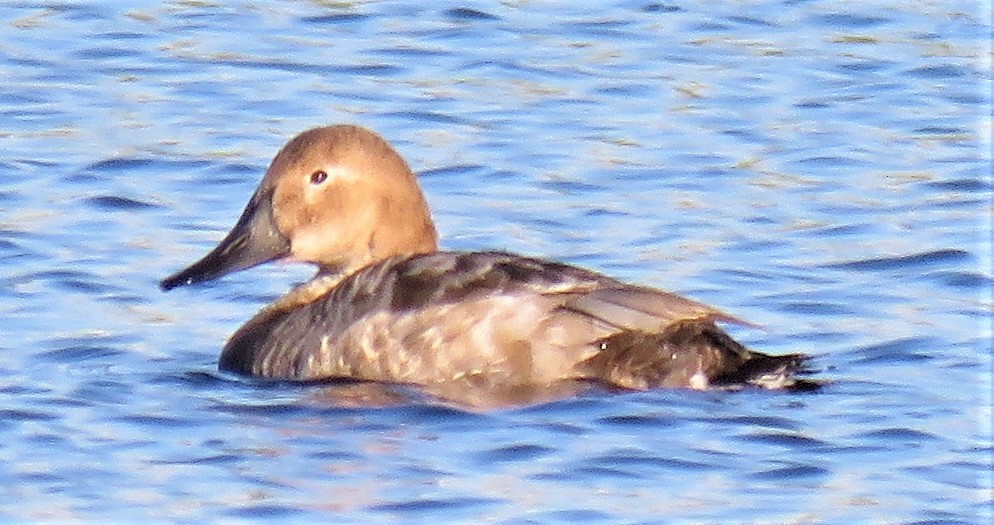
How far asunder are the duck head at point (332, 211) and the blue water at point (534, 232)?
36 cm

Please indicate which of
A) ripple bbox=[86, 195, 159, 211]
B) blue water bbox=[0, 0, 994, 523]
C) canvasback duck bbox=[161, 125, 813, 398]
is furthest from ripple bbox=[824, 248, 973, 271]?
ripple bbox=[86, 195, 159, 211]

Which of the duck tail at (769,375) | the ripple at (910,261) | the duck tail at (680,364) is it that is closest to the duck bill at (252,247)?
the duck tail at (680,364)

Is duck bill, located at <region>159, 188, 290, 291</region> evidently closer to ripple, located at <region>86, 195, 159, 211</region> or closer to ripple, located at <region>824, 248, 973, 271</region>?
ripple, located at <region>86, 195, 159, 211</region>

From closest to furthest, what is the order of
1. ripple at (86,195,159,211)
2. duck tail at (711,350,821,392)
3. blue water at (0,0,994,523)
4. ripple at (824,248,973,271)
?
blue water at (0,0,994,523), duck tail at (711,350,821,392), ripple at (824,248,973,271), ripple at (86,195,159,211)

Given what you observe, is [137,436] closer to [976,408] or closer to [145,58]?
[976,408]


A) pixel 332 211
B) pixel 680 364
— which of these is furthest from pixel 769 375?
pixel 332 211

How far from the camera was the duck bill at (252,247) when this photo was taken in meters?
8.66

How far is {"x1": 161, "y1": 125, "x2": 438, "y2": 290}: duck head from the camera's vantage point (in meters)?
8.62

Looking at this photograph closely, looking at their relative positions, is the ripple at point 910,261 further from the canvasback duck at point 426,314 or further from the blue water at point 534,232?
the canvasback duck at point 426,314

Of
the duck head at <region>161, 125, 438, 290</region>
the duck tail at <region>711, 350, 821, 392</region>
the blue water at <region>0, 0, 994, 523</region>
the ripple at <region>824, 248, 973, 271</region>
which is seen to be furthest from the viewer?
the ripple at <region>824, 248, 973, 271</region>

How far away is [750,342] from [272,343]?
161 cm

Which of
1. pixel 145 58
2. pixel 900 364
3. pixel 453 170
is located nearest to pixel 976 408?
pixel 900 364

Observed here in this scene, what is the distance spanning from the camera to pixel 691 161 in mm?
10836

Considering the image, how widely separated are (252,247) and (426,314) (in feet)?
2.93
